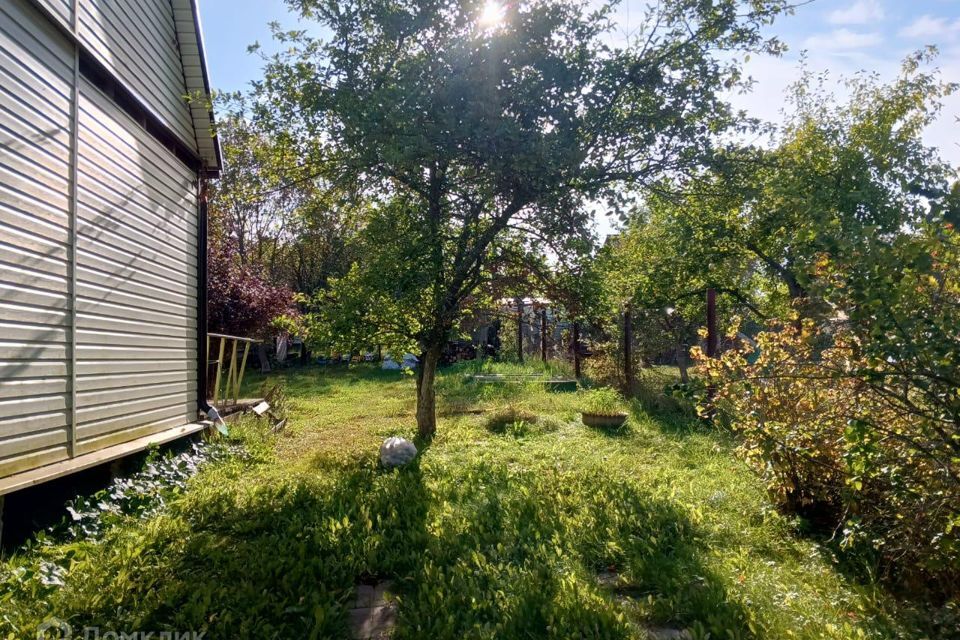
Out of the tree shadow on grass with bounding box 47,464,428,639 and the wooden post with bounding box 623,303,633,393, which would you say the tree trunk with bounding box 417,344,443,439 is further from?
the wooden post with bounding box 623,303,633,393

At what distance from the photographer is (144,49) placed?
519 centimetres

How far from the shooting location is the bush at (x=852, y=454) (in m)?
2.71

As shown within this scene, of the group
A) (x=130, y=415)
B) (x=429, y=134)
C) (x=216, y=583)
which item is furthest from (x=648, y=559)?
(x=130, y=415)

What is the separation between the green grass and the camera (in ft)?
9.20

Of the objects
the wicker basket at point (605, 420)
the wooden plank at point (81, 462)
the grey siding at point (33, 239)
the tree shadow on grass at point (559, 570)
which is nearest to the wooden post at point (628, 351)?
the wicker basket at point (605, 420)

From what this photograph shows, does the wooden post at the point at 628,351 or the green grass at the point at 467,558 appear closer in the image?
the green grass at the point at 467,558

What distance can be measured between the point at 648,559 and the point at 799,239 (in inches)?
83.8

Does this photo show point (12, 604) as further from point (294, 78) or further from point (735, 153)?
point (735, 153)

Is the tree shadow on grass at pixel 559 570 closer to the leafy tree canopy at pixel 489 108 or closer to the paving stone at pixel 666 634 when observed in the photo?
the paving stone at pixel 666 634

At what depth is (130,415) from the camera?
4.95 metres

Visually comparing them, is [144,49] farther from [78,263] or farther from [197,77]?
[78,263]

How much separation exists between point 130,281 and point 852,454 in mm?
5542

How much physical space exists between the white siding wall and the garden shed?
0.04ft

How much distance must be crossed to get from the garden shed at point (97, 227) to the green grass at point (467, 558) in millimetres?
866
